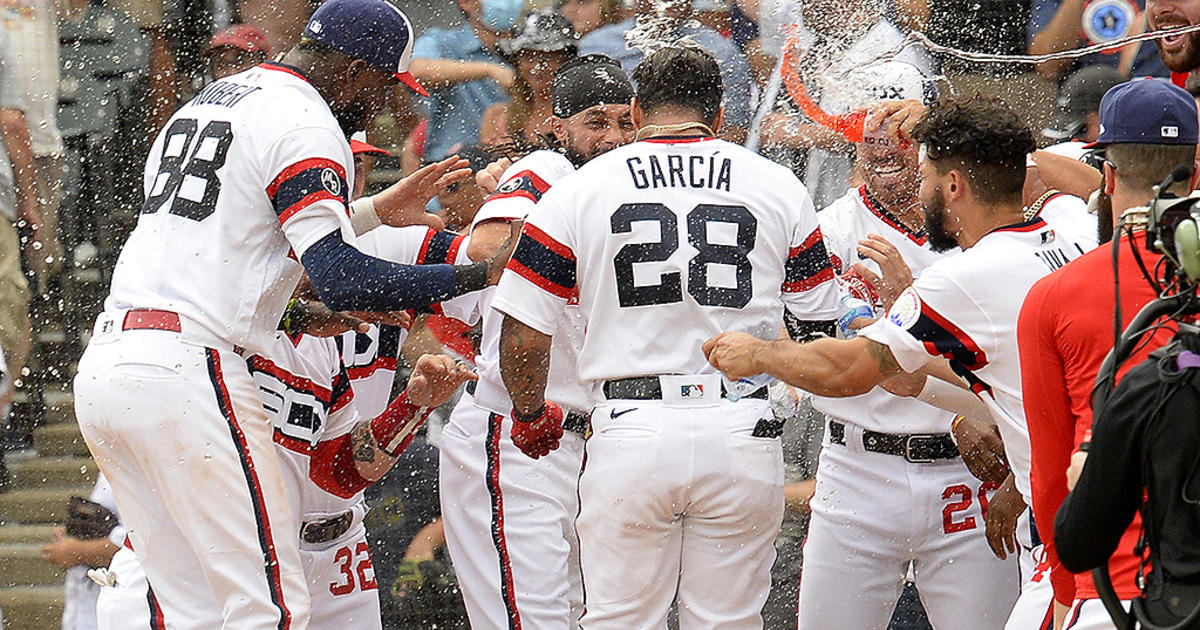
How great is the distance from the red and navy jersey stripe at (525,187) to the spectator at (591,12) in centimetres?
296

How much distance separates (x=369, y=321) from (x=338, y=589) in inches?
42.6

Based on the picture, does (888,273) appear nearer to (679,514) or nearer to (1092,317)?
(679,514)

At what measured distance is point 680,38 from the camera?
29.5 feet

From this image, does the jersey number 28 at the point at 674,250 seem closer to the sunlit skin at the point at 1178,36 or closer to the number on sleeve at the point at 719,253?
the number on sleeve at the point at 719,253

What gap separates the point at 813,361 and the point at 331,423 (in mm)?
2089

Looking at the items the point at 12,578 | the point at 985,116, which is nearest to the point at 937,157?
the point at 985,116

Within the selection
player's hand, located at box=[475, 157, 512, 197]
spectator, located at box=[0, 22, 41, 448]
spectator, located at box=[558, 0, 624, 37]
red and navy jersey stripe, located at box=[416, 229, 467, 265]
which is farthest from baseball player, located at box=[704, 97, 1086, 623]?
spectator, located at box=[0, 22, 41, 448]

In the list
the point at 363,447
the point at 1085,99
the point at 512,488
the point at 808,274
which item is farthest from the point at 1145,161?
the point at 1085,99

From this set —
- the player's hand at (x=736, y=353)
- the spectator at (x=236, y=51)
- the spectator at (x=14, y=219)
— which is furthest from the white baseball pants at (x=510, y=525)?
the spectator at (x=14, y=219)

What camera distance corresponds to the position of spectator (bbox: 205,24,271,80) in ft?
27.2

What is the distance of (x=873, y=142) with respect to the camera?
20.3 ft

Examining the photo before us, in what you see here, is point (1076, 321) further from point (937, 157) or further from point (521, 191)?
point (521, 191)

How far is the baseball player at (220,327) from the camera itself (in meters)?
4.85

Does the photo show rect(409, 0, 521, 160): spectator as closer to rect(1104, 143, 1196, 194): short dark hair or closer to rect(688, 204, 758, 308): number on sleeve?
rect(688, 204, 758, 308): number on sleeve
